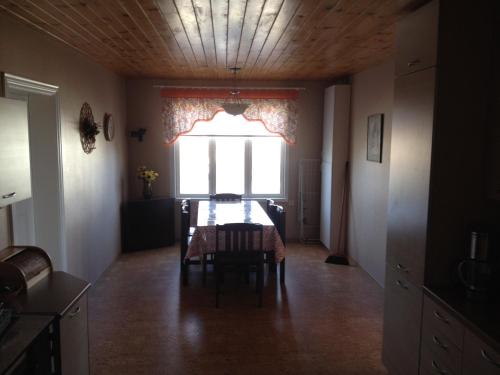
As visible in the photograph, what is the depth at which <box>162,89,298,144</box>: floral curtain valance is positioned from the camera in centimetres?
602

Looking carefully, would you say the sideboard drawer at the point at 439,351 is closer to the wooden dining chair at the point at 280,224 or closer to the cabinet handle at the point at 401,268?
the cabinet handle at the point at 401,268

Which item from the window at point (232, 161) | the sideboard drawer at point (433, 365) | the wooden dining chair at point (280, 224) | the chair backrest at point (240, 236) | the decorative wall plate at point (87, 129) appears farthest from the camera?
the window at point (232, 161)

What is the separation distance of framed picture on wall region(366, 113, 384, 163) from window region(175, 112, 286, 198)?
1.82 meters

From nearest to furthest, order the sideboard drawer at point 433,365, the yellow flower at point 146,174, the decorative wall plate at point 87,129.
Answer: the sideboard drawer at point 433,365
the decorative wall plate at point 87,129
the yellow flower at point 146,174

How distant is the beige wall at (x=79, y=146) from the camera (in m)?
2.97

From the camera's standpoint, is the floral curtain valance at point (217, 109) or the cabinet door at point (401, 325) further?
the floral curtain valance at point (217, 109)

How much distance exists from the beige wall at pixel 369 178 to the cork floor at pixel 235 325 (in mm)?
331

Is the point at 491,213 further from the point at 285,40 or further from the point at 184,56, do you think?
the point at 184,56

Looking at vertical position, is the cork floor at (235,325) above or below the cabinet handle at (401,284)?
below

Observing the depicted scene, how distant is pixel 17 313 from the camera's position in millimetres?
2010

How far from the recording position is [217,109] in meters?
6.05

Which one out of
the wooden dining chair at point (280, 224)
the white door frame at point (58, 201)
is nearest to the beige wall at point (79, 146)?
the white door frame at point (58, 201)

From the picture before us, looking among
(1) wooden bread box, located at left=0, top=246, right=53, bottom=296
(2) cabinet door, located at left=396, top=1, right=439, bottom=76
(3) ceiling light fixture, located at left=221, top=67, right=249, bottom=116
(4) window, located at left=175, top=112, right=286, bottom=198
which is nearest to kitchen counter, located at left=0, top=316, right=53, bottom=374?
(1) wooden bread box, located at left=0, top=246, right=53, bottom=296

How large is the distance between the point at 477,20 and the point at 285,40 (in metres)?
1.66
